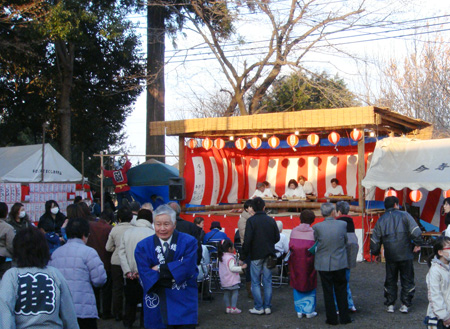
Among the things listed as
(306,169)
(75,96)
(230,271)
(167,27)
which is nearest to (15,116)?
(75,96)

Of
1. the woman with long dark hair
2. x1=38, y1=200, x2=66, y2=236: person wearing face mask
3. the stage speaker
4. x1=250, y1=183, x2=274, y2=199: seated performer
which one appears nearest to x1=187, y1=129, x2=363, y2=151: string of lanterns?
the stage speaker

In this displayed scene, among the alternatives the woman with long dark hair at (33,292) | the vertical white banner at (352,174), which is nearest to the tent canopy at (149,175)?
the vertical white banner at (352,174)

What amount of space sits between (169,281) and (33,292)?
1177mm

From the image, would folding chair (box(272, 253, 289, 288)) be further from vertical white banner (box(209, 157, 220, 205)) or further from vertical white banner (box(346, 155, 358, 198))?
vertical white banner (box(346, 155, 358, 198))

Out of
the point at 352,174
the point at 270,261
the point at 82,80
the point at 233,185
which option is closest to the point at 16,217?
the point at 270,261

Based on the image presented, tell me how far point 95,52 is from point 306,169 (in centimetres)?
914

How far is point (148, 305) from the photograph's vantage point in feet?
14.3

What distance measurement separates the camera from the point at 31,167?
15.2 meters

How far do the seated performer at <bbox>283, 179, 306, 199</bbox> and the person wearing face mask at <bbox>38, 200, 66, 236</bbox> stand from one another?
27.7 feet

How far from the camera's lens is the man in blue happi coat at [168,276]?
424 centimetres

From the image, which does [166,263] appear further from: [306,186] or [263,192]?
[306,186]

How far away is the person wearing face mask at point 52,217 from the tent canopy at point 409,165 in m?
6.25

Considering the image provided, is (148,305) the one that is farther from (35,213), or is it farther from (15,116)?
(15,116)

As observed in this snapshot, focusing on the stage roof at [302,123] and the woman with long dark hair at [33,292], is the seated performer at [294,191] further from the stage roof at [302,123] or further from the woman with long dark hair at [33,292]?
the woman with long dark hair at [33,292]
